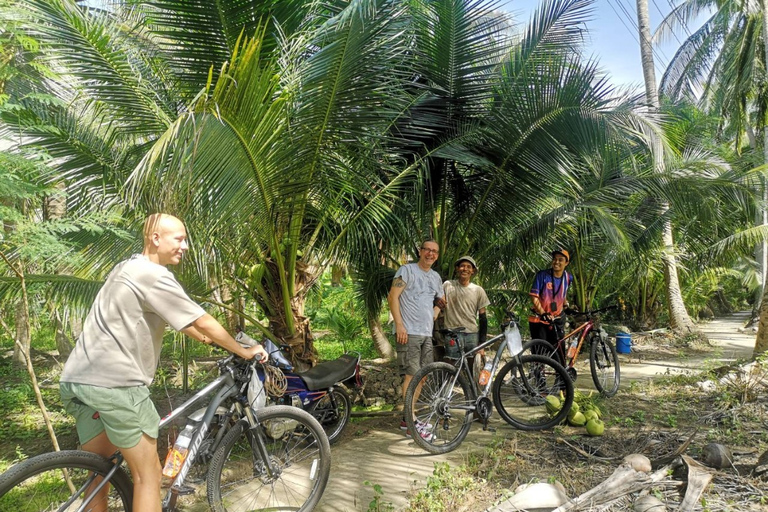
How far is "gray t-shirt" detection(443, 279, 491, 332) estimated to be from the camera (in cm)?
503

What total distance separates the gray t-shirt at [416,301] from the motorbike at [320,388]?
0.72 meters

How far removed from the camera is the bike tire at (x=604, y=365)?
5.85 metres

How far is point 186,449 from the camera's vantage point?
2.69 metres

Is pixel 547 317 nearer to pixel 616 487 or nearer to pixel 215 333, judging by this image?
pixel 616 487

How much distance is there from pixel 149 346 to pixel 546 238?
5347mm

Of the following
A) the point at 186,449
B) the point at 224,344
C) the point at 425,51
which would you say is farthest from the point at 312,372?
the point at 425,51

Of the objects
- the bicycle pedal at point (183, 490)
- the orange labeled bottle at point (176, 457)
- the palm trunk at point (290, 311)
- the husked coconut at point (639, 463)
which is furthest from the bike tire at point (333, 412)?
the husked coconut at point (639, 463)

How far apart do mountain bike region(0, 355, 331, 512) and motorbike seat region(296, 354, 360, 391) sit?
0.80 metres

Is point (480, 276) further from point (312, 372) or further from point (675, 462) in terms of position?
point (675, 462)

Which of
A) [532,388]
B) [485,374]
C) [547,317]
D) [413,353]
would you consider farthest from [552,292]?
[413,353]

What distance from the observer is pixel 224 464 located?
10.0 feet

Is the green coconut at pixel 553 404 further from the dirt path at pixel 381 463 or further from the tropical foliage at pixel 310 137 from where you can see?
the tropical foliage at pixel 310 137

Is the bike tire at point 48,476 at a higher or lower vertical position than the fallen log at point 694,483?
higher

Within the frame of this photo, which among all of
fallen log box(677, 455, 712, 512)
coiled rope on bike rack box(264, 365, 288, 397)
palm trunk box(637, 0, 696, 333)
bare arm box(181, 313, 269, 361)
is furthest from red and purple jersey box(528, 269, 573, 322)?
palm trunk box(637, 0, 696, 333)
